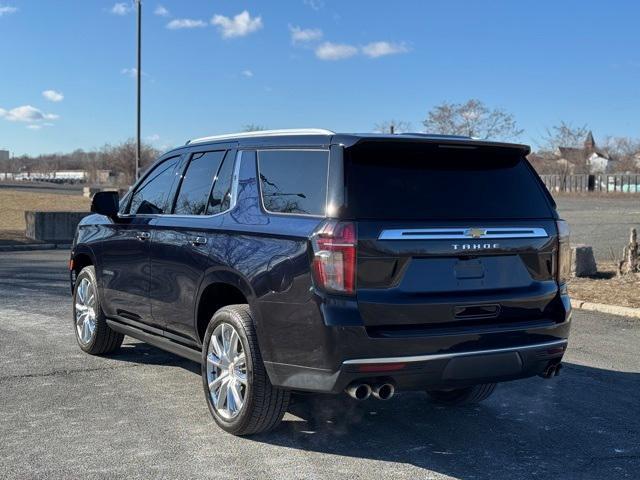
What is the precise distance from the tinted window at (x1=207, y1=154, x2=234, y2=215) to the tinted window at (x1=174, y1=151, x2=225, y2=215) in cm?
8

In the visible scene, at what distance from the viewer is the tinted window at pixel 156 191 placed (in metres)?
5.79

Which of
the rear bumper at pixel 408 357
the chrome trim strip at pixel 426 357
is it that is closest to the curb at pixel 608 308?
the rear bumper at pixel 408 357

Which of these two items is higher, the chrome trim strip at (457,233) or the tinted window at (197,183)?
the tinted window at (197,183)

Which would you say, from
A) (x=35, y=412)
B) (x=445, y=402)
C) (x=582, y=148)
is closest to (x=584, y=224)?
(x=445, y=402)

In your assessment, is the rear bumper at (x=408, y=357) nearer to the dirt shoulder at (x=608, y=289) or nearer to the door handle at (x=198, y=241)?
the door handle at (x=198, y=241)

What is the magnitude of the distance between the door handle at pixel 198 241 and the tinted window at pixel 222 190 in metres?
0.21

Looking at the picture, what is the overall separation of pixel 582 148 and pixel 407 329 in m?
78.9

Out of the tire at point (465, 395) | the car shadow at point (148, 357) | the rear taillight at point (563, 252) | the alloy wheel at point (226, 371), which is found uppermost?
the rear taillight at point (563, 252)

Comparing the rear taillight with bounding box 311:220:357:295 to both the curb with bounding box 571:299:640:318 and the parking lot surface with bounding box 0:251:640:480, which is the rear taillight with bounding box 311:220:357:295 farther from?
the curb with bounding box 571:299:640:318

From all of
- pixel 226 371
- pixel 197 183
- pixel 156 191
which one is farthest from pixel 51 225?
pixel 226 371

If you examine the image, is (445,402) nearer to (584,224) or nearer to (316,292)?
(316,292)

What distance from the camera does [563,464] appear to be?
4242mm

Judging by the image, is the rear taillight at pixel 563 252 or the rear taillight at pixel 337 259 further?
the rear taillight at pixel 563 252

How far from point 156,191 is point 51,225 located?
16.9 metres
